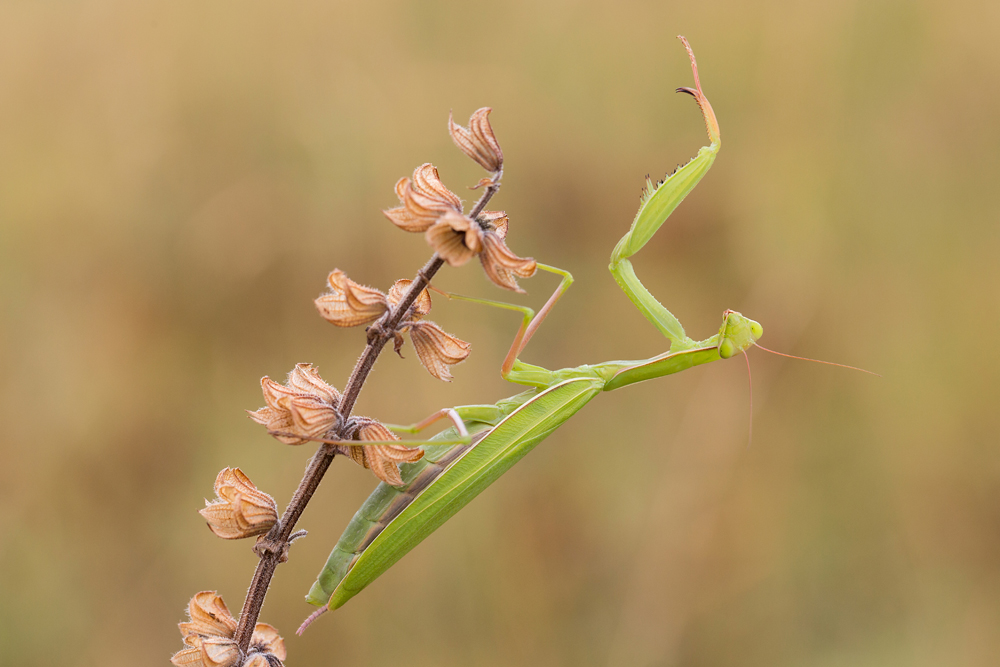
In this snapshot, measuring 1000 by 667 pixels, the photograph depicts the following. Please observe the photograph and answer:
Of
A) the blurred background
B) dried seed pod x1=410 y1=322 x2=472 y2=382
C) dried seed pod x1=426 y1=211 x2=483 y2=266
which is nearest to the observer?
dried seed pod x1=426 y1=211 x2=483 y2=266

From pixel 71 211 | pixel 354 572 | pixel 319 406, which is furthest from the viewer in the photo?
pixel 71 211

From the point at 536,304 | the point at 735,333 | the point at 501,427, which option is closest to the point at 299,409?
the point at 501,427

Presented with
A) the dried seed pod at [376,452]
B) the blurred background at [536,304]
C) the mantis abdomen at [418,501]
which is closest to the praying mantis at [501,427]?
the mantis abdomen at [418,501]

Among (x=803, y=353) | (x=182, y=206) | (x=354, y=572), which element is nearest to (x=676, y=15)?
(x=803, y=353)

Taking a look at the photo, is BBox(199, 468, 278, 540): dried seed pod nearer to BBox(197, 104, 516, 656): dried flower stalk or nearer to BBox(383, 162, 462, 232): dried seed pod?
BBox(197, 104, 516, 656): dried flower stalk

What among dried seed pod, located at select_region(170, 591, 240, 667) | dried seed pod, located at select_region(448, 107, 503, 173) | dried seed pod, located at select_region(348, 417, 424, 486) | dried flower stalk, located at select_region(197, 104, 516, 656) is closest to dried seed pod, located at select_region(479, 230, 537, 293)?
dried flower stalk, located at select_region(197, 104, 516, 656)

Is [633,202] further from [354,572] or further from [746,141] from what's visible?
[354,572]

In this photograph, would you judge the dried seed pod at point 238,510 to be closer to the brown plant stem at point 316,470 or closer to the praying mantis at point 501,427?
the brown plant stem at point 316,470
